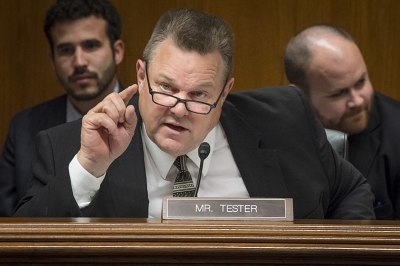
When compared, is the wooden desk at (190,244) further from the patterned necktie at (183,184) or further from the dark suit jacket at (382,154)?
the dark suit jacket at (382,154)

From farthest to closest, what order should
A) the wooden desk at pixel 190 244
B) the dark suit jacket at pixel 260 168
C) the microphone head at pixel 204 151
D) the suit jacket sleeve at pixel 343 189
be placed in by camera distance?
the suit jacket sleeve at pixel 343 189 < the dark suit jacket at pixel 260 168 < the microphone head at pixel 204 151 < the wooden desk at pixel 190 244

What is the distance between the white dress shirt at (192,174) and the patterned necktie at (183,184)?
0.02 meters

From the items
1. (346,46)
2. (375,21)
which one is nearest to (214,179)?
(346,46)

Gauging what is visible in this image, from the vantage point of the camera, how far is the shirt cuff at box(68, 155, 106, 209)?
224cm

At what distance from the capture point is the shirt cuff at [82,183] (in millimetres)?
2236

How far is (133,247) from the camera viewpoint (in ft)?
5.29

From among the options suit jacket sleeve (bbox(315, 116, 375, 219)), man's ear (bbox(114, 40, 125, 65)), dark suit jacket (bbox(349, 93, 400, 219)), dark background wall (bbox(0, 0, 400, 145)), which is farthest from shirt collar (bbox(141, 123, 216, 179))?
dark background wall (bbox(0, 0, 400, 145))

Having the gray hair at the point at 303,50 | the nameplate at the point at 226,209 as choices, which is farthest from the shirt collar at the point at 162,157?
the gray hair at the point at 303,50

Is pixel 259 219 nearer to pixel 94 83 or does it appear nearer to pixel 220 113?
pixel 220 113

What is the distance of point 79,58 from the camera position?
3600 millimetres

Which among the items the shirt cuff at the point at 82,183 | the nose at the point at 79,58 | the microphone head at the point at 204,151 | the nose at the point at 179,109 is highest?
the nose at the point at 79,58

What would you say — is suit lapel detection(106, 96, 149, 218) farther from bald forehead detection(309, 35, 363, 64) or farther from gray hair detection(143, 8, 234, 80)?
bald forehead detection(309, 35, 363, 64)

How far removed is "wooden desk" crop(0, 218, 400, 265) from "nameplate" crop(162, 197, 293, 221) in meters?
0.17

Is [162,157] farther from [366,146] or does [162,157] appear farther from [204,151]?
[366,146]
